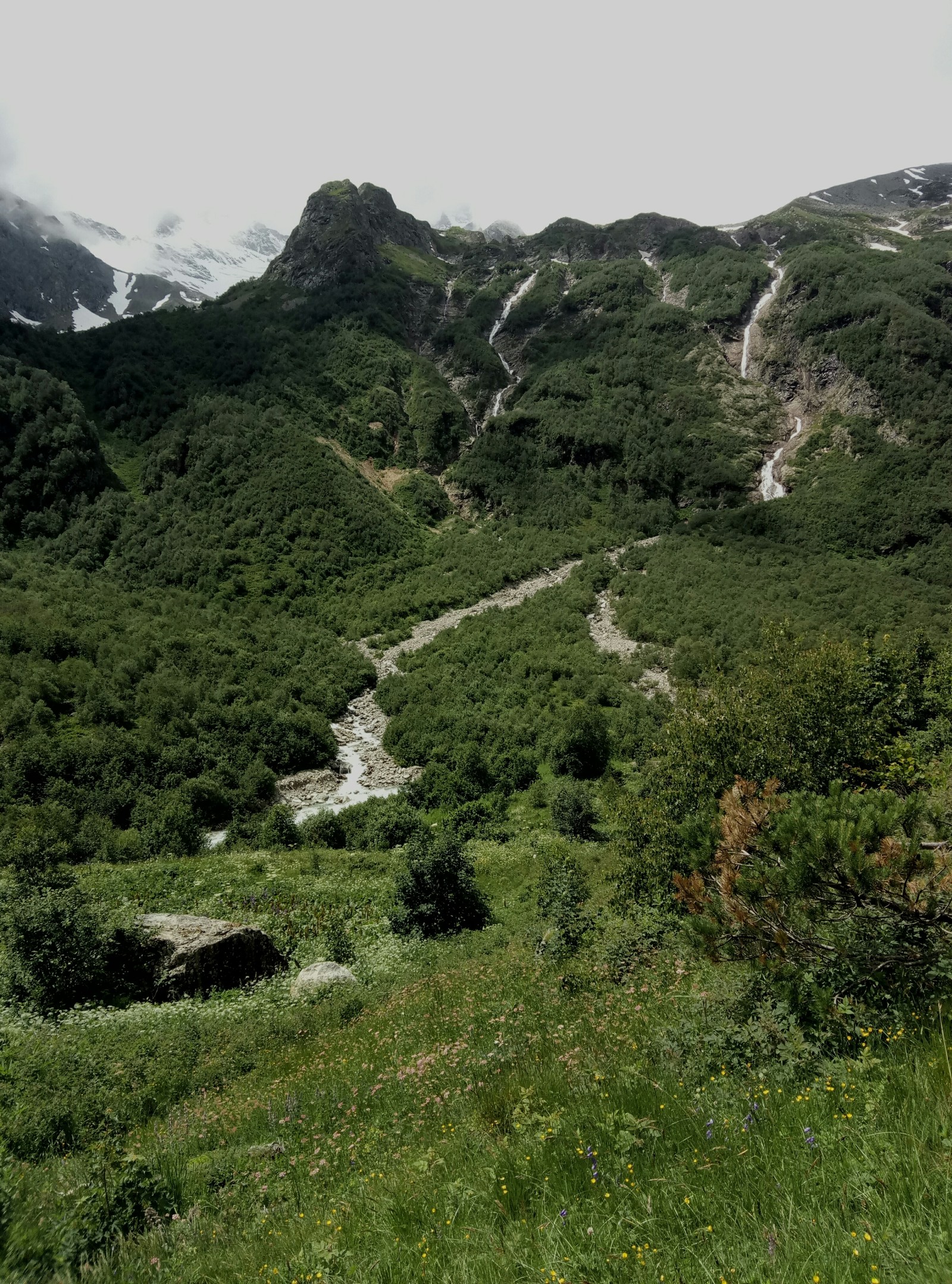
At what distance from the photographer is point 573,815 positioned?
81.9ft

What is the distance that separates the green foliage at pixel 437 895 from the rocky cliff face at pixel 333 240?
466 ft

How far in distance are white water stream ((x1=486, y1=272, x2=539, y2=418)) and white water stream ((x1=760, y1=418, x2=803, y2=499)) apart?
48.5 metres

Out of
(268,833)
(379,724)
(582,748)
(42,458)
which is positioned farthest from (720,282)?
(268,833)

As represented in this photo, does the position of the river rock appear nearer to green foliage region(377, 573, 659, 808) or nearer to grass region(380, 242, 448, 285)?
green foliage region(377, 573, 659, 808)

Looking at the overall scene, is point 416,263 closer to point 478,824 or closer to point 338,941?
point 478,824

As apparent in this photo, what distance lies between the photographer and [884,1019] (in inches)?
163

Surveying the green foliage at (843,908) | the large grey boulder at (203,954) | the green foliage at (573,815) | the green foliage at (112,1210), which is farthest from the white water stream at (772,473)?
the green foliage at (112,1210)

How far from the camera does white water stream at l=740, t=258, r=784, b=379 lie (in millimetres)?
101000

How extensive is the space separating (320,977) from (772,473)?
292ft

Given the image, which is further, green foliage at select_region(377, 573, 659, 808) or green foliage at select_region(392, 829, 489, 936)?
green foliage at select_region(377, 573, 659, 808)

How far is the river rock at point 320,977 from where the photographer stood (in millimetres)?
12992

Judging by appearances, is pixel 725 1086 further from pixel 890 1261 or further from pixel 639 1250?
pixel 890 1261

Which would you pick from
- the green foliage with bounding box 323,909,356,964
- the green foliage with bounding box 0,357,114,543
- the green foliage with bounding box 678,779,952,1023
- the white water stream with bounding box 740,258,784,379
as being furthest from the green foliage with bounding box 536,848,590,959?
the white water stream with bounding box 740,258,784,379

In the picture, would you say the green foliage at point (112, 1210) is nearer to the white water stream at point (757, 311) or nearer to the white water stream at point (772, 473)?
the white water stream at point (772, 473)
